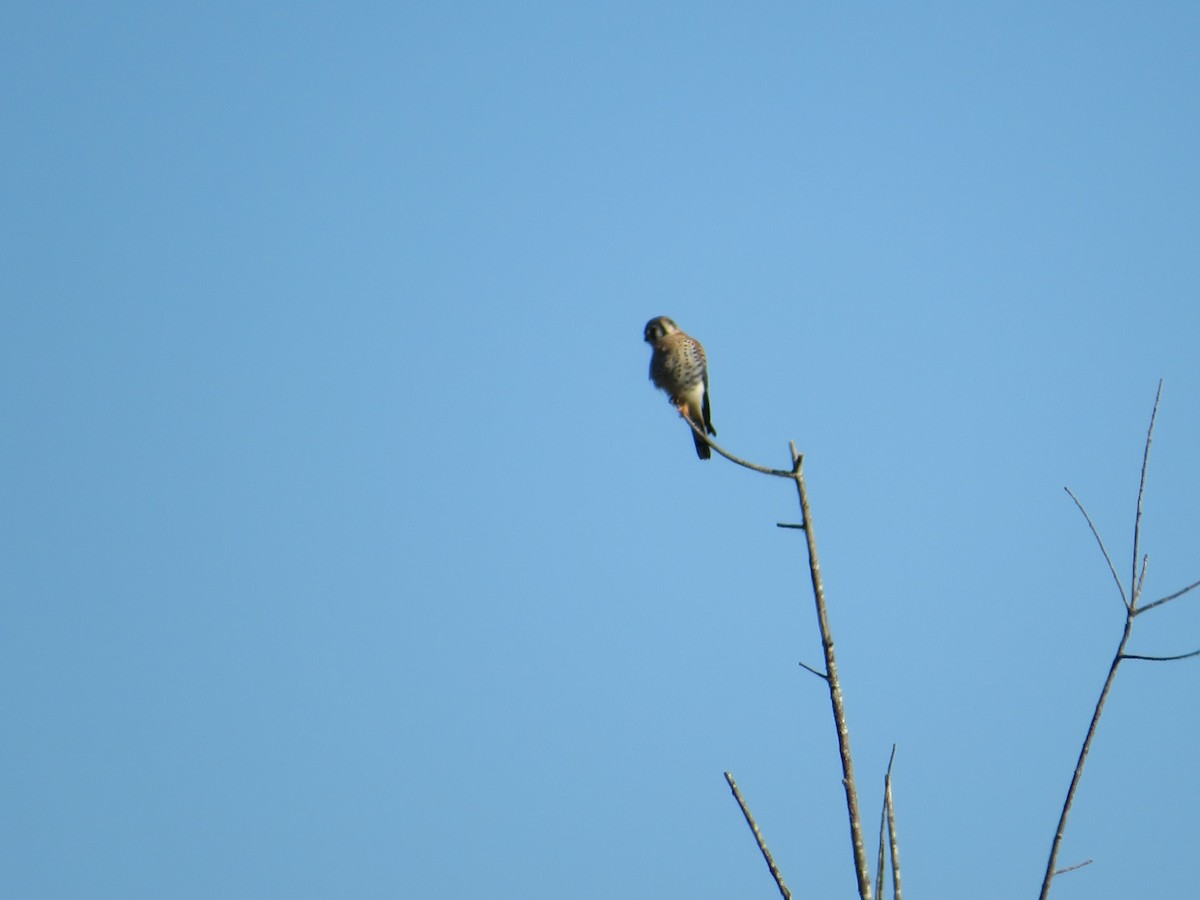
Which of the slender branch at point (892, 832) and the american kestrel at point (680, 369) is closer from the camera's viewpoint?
the slender branch at point (892, 832)

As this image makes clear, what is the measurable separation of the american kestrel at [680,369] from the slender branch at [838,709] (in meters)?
6.67

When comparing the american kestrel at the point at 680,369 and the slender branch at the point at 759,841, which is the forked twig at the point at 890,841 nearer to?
the slender branch at the point at 759,841

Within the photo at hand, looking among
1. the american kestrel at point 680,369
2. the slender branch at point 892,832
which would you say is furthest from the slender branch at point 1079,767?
the american kestrel at point 680,369

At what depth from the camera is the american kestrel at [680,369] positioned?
9.65 metres

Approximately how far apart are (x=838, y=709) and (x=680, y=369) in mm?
7024

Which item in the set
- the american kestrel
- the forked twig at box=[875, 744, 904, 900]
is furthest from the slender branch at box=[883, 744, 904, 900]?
the american kestrel

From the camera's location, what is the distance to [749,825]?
2701 mm

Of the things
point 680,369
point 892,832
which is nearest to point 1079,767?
point 892,832

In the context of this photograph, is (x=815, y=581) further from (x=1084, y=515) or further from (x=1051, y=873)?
(x=1084, y=515)

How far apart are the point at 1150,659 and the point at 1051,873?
2.37ft

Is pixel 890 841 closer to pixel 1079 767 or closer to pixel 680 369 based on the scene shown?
pixel 1079 767

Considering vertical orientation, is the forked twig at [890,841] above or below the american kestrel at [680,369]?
below

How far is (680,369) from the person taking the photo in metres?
9.63

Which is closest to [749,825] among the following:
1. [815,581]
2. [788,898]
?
[788,898]
